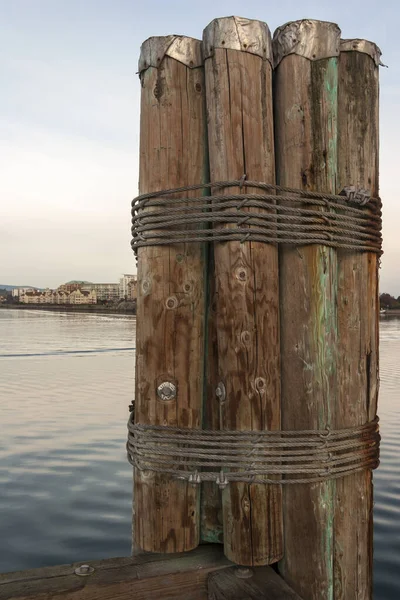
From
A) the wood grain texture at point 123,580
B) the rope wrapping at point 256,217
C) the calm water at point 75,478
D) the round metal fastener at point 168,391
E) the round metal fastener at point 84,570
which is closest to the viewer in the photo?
the wood grain texture at point 123,580

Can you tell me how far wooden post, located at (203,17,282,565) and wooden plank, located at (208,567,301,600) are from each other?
3.1 inches

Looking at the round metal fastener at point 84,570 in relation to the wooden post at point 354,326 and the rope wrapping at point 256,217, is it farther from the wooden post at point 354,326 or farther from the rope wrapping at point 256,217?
the rope wrapping at point 256,217

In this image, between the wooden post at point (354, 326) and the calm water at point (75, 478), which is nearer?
the wooden post at point (354, 326)

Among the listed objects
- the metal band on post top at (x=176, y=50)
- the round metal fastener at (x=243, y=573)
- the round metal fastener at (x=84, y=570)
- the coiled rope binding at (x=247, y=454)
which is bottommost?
the round metal fastener at (x=243, y=573)

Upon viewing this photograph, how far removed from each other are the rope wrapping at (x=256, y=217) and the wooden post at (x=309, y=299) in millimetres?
91

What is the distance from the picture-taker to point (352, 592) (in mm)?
3277

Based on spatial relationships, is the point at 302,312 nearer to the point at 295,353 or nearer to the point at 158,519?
the point at 295,353

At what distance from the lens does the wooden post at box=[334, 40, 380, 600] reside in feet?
10.7

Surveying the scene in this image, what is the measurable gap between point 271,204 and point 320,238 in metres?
0.34

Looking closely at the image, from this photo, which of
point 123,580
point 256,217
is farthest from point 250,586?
point 256,217

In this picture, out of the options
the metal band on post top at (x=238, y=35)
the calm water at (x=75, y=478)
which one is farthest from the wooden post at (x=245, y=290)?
the calm water at (x=75, y=478)

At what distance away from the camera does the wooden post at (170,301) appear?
3211 millimetres

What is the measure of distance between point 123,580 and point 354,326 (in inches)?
Answer: 74.9

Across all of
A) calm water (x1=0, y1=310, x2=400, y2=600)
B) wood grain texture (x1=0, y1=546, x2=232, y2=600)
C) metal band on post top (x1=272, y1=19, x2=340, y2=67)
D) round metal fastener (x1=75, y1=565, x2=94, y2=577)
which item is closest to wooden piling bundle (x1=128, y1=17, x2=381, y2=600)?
metal band on post top (x1=272, y1=19, x2=340, y2=67)
